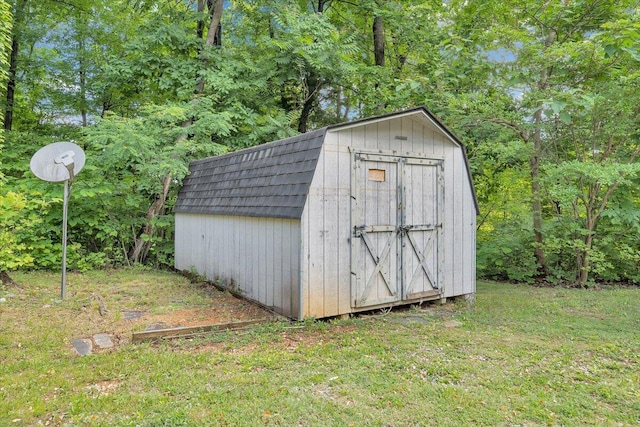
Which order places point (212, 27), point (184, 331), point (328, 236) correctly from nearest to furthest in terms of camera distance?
point (184, 331), point (328, 236), point (212, 27)

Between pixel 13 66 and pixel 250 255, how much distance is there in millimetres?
8730

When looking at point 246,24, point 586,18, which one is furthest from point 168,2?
point 586,18

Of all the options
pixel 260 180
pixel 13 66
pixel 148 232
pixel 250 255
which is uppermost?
pixel 13 66

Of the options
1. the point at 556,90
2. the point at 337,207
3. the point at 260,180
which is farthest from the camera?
the point at 556,90

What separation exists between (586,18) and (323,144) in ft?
19.8

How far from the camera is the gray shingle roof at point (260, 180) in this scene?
4703 mm

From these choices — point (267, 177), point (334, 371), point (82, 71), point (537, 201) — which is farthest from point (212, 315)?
point (82, 71)

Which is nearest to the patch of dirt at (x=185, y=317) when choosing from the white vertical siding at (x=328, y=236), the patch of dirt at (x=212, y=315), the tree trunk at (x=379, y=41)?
the patch of dirt at (x=212, y=315)

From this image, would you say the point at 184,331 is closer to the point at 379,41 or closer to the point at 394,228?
the point at 394,228

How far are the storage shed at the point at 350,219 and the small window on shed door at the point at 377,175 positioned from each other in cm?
2

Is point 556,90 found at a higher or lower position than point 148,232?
higher

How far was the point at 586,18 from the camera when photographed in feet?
23.3

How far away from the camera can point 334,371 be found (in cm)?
331

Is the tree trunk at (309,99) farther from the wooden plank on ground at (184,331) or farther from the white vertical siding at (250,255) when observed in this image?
the wooden plank on ground at (184,331)
